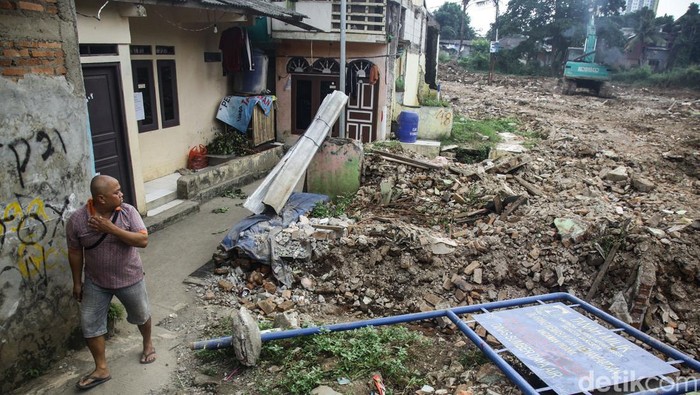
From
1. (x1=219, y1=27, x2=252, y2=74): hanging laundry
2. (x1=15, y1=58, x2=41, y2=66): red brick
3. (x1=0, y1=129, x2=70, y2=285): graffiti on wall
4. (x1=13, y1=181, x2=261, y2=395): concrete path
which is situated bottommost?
(x1=13, y1=181, x2=261, y2=395): concrete path

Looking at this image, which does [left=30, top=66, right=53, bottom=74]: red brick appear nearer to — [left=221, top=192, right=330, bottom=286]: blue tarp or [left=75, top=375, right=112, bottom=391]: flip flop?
[left=75, top=375, right=112, bottom=391]: flip flop

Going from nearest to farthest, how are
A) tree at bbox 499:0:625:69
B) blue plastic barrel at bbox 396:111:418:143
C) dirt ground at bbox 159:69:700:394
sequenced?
dirt ground at bbox 159:69:700:394 < blue plastic barrel at bbox 396:111:418:143 < tree at bbox 499:0:625:69

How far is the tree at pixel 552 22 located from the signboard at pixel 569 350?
1670 inches

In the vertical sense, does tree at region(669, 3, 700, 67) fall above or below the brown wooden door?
above

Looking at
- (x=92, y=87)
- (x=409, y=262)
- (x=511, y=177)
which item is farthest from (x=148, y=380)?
(x=511, y=177)

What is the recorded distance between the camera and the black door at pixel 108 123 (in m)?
6.75

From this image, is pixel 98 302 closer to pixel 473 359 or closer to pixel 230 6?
pixel 473 359

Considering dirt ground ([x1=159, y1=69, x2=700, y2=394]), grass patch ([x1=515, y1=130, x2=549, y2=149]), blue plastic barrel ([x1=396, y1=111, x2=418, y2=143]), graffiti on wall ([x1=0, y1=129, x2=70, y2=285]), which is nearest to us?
graffiti on wall ([x1=0, y1=129, x2=70, y2=285])

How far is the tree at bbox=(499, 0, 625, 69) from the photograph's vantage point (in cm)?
A: 3966

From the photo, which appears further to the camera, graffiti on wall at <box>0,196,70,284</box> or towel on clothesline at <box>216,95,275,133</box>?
towel on clothesline at <box>216,95,275,133</box>

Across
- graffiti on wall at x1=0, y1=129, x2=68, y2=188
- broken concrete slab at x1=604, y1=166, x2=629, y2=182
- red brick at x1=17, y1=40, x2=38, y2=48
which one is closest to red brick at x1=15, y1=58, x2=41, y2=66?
red brick at x1=17, y1=40, x2=38, y2=48

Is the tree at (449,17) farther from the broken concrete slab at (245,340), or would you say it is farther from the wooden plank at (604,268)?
the broken concrete slab at (245,340)

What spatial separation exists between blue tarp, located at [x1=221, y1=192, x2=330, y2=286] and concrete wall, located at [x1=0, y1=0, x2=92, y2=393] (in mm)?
2365

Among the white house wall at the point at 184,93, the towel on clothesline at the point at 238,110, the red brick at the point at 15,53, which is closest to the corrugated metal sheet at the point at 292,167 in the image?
the white house wall at the point at 184,93
